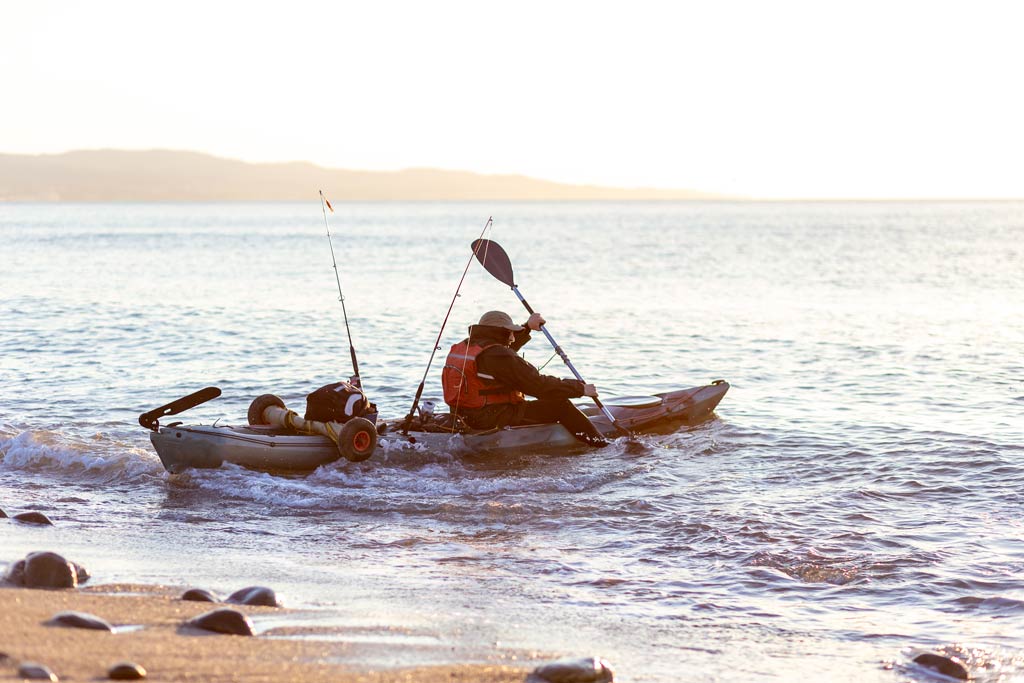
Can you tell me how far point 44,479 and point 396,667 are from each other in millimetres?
6379

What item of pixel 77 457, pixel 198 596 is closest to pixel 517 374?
pixel 77 457

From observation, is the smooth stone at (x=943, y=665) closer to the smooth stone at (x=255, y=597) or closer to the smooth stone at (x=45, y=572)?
the smooth stone at (x=255, y=597)

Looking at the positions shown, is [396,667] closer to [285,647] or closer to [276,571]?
[285,647]

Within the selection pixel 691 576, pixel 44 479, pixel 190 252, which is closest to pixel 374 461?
pixel 44 479

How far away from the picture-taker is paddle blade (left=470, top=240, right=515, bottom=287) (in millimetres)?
12805

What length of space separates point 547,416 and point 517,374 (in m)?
0.94

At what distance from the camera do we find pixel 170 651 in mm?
4898

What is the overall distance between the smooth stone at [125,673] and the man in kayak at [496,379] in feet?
21.7

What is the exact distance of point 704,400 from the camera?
13531 mm

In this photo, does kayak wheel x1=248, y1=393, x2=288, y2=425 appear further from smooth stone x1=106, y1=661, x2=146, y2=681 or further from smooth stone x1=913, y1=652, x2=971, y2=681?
smooth stone x1=913, y1=652, x2=971, y2=681

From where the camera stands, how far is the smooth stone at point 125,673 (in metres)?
4.41

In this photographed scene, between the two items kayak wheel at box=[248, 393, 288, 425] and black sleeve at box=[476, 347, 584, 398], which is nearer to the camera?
kayak wheel at box=[248, 393, 288, 425]

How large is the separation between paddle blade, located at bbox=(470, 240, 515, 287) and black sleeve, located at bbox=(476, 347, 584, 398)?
1822 millimetres

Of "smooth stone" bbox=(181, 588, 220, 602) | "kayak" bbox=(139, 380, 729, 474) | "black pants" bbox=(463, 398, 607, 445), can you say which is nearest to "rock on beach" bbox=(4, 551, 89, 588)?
"smooth stone" bbox=(181, 588, 220, 602)
